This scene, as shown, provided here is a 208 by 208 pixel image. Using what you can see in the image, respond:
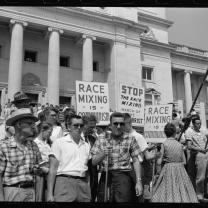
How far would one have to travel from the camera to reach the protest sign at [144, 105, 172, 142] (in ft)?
33.1

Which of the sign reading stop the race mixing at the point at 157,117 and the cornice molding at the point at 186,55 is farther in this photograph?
the cornice molding at the point at 186,55

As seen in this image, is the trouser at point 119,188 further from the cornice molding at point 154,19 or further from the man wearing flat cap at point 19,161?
the cornice molding at point 154,19

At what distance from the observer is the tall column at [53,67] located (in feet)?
72.1

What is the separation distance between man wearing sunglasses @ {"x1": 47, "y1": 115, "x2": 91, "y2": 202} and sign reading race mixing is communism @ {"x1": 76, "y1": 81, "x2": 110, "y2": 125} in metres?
4.26

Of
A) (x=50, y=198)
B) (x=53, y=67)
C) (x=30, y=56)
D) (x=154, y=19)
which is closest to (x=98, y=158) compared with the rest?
(x=50, y=198)

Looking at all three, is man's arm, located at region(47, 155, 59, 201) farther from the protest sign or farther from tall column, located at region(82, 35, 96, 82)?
tall column, located at region(82, 35, 96, 82)

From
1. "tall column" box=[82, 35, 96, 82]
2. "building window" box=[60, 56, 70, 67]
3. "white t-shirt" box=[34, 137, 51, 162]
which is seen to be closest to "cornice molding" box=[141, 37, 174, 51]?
"tall column" box=[82, 35, 96, 82]

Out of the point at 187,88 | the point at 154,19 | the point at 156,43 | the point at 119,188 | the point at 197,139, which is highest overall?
the point at 154,19

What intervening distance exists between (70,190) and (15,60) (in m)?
18.1

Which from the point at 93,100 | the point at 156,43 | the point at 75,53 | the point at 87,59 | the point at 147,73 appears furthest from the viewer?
the point at 156,43

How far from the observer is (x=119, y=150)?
4.69 meters

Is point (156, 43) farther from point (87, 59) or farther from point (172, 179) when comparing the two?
point (172, 179)

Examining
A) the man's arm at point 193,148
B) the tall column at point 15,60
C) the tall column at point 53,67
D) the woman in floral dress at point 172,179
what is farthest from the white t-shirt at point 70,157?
the tall column at point 53,67

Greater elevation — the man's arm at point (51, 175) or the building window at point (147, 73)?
the building window at point (147, 73)
